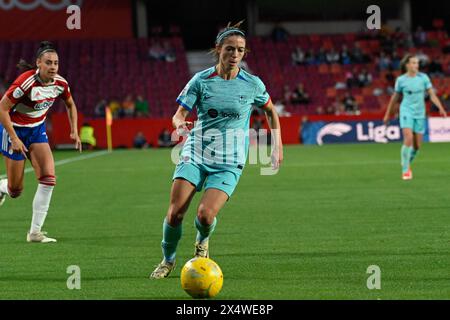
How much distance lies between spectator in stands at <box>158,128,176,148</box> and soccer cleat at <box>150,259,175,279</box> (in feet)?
98.9

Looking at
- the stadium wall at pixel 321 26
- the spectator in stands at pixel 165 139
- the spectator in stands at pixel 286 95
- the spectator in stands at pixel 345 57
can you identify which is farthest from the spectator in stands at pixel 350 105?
the stadium wall at pixel 321 26

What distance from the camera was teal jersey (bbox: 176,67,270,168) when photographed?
29.1 feet

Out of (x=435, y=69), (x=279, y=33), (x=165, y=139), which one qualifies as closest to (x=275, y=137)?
(x=165, y=139)

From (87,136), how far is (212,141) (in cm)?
3008

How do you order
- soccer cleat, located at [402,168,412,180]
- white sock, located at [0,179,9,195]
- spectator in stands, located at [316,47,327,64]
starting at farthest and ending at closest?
spectator in stands, located at [316,47,327,64] → soccer cleat, located at [402,168,412,180] → white sock, located at [0,179,9,195]

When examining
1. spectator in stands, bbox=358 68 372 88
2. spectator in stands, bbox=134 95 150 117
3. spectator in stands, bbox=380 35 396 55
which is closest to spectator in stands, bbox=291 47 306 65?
spectator in stands, bbox=358 68 372 88

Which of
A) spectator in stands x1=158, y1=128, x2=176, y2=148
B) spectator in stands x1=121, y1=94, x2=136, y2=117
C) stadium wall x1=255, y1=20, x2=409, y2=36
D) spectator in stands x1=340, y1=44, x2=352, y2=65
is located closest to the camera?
spectator in stands x1=158, y1=128, x2=176, y2=148

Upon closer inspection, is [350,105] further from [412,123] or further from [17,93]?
[17,93]

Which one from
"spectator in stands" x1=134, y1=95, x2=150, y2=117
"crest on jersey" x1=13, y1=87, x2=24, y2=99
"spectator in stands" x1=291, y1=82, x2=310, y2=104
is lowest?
"crest on jersey" x1=13, y1=87, x2=24, y2=99

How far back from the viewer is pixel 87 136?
38562 mm

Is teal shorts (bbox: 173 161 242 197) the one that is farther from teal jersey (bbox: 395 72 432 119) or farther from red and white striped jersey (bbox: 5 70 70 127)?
teal jersey (bbox: 395 72 432 119)

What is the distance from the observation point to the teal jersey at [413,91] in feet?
65.9

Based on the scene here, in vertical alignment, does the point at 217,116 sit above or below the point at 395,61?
below
